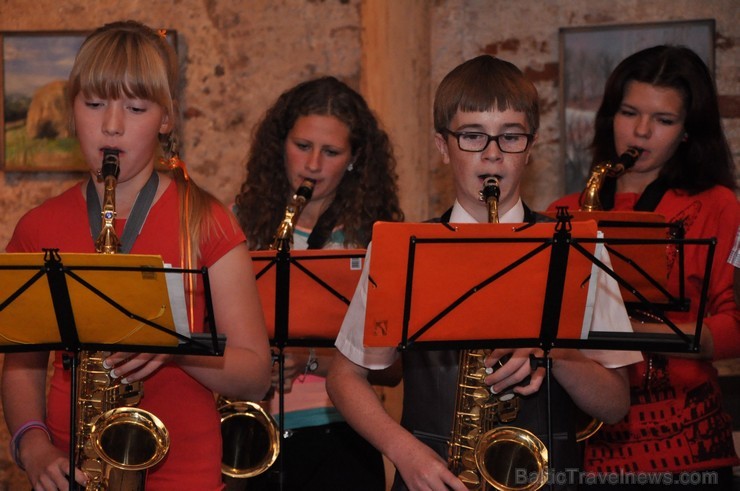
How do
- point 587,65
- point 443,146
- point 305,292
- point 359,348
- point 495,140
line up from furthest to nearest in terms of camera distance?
1. point 587,65
2. point 305,292
3. point 443,146
4. point 495,140
5. point 359,348

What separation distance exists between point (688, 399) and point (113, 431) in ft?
5.81

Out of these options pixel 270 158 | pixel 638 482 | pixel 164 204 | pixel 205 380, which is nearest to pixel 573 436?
pixel 638 482

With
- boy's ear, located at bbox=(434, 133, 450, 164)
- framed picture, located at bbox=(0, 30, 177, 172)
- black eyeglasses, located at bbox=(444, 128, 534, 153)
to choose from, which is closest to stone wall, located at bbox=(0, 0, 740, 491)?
framed picture, located at bbox=(0, 30, 177, 172)

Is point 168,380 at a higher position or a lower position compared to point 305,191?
lower

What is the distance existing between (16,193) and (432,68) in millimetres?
2199

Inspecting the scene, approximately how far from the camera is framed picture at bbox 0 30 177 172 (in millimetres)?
4480

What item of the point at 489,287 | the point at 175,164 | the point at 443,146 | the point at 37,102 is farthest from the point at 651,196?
the point at 37,102

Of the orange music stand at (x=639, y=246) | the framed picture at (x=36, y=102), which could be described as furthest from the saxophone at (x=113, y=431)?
the framed picture at (x=36, y=102)

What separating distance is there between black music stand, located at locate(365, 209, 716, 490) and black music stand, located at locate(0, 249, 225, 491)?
362mm

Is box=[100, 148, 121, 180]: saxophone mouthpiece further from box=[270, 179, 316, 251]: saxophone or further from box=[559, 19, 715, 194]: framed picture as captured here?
box=[559, 19, 715, 194]: framed picture

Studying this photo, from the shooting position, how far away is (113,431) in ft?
7.64

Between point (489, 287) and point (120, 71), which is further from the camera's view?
point (120, 71)

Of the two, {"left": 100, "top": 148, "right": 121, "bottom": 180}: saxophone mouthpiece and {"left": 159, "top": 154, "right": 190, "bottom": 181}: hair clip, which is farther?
{"left": 159, "top": 154, "right": 190, "bottom": 181}: hair clip

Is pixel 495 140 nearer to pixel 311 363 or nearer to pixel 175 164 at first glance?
pixel 175 164
